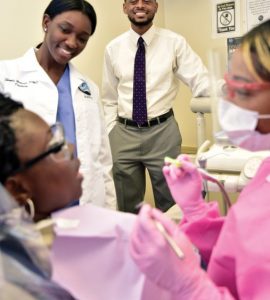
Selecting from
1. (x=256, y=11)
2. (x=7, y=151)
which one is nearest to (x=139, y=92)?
(x=256, y=11)

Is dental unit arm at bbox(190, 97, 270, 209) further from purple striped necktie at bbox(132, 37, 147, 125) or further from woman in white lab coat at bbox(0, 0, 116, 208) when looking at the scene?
purple striped necktie at bbox(132, 37, 147, 125)

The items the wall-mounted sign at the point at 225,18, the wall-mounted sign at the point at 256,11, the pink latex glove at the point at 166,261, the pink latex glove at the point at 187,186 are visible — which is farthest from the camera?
the wall-mounted sign at the point at 225,18

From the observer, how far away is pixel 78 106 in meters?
1.61

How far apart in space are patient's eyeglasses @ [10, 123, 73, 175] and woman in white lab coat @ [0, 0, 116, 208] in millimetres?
A: 673

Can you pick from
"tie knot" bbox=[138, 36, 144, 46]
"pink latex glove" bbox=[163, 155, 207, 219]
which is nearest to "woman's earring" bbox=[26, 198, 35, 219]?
"pink latex glove" bbox=[163, 155, 207, 219]

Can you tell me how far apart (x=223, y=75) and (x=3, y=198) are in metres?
0.56

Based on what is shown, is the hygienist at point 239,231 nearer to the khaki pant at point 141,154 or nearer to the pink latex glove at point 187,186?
the pink latex glove at point 187,186

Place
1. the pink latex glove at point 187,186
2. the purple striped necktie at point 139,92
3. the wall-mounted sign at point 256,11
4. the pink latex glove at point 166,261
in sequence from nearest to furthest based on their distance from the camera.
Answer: the pink latex glove at point 166,261, the pink latex glove at point 187,186, the purple striped necktie at point 139,92, the wall-mounted sign at point 256,11

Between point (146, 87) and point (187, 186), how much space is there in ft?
4.80

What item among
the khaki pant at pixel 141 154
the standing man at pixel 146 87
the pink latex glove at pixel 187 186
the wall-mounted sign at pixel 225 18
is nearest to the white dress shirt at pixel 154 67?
the standing man at pixel 146 87

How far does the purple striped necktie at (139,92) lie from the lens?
244cm

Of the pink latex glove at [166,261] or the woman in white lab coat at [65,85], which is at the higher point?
the woman in white lab coat at [65,85]

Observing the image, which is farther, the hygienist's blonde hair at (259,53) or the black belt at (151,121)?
the black belt at (151,121)

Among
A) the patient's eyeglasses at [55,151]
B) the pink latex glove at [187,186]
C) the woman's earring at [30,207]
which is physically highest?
the patient's eyeglasses at [55,151]
